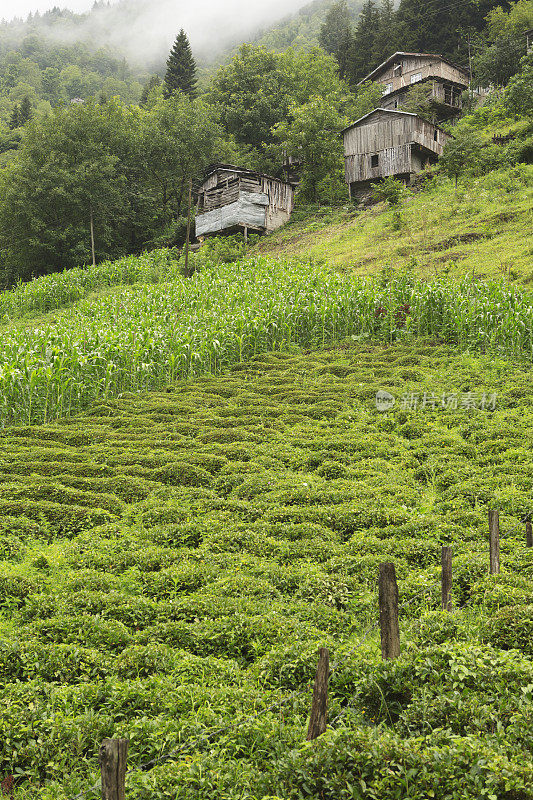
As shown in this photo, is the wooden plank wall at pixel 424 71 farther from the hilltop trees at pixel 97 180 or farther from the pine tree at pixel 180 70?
the pine tree at pixel 180 70

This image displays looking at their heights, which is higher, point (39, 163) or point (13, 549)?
point (39, 163)

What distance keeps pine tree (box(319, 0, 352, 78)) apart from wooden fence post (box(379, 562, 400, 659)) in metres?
66.3

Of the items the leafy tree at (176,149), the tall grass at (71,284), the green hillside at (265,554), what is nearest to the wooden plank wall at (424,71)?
the leafy tree at (176,149)

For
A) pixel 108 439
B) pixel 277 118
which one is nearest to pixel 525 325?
pixel 108 439

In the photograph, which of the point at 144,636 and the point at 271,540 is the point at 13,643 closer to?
the point at 144,636

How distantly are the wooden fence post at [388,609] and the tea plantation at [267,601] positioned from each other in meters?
0.11

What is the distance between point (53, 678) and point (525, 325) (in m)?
12.6

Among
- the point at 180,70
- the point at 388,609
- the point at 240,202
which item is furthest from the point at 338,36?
the point at 388,609

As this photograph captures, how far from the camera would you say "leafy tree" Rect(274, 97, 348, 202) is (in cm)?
4081

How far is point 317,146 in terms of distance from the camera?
41.0 meters

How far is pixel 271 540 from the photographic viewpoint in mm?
7375

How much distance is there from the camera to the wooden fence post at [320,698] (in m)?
3.60

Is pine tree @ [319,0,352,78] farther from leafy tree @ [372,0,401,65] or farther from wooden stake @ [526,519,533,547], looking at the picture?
wooden stake @ [526,519,533,547]

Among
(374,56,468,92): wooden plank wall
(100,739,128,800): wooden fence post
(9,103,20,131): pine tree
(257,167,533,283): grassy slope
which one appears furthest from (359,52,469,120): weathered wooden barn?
(100,739,128,800): wooden fence post
